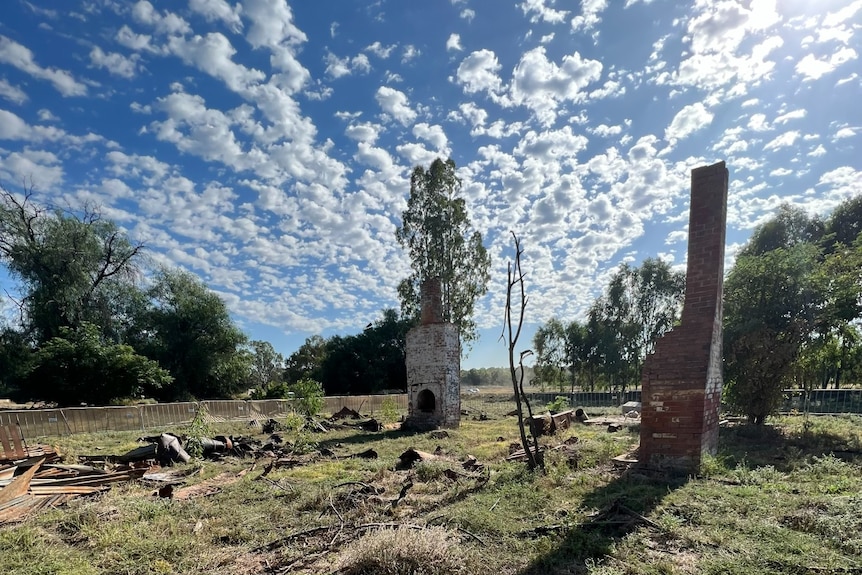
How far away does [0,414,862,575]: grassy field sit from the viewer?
3965 mm

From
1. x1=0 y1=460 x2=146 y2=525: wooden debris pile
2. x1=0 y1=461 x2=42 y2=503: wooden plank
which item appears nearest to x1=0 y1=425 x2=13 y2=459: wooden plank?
x1=0 y1=460 x2=146 y2=525: wooden debris pile

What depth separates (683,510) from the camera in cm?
500

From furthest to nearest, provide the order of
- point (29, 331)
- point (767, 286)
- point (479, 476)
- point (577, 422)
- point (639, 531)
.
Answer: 1. point (29, 331)
2. point (577, 422)
3. point (767, 286)
4. point (479, 476)
5. point (639, 531)

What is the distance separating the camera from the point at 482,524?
502cm

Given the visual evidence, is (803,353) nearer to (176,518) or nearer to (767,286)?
(767,286)

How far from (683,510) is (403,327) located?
3183 cm

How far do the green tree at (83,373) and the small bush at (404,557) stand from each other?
2030 centimetres

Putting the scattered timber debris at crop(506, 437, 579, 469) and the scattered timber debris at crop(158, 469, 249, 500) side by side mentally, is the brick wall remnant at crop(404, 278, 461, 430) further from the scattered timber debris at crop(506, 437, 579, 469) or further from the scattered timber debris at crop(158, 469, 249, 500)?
the scattered timber debris at crop(158, 469, 249, 500)

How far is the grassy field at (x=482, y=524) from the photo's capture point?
3965 mm

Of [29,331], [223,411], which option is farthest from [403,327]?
[29,331]

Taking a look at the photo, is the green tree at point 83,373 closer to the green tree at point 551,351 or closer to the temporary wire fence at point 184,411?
the temporary wire fence at point 184,411

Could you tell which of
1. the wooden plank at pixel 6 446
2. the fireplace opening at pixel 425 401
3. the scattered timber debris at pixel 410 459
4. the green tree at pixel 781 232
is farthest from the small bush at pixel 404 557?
the green tree at pixel 781 232

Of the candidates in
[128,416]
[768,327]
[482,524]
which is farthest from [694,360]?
[128,416]

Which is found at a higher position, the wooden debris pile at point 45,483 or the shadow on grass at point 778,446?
the shadow on grass at point 778,446
